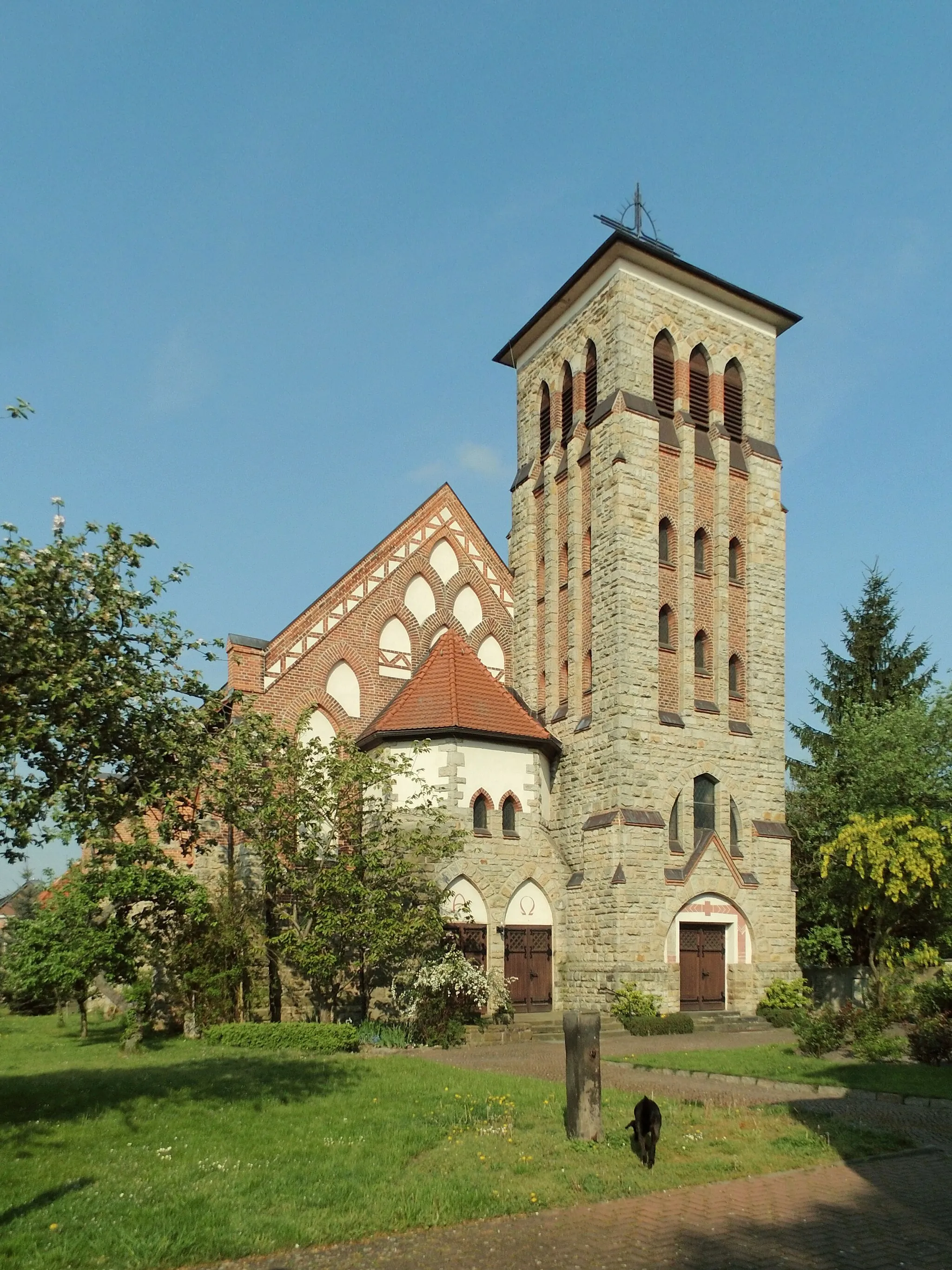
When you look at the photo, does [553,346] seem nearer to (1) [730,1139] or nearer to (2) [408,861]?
(2) [408,861]

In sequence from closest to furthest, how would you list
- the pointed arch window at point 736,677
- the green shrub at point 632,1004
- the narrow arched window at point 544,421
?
the green shrub at point 632,1004, the pointed arch window at point 736,677, the narrow arched window at point 544,421

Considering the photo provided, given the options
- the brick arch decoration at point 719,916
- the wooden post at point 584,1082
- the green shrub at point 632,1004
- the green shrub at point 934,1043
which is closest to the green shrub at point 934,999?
the green shrub at point 934,1043

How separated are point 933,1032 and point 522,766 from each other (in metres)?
13.2

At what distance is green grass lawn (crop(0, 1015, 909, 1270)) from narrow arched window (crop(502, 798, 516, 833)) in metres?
12.0

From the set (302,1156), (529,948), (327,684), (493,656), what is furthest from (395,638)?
(302,1156)

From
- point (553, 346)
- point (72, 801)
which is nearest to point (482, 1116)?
point (72, 801)

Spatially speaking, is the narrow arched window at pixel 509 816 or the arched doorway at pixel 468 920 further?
the narrow arched window at pixel 509 816

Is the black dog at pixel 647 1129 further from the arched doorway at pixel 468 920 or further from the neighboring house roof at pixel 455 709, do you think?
the neighboring house roof at pixel 455 709

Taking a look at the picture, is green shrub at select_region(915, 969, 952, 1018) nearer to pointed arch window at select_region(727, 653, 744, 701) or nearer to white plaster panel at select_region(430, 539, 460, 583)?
pointed arch window at select_region(727, 653, 744, 701)

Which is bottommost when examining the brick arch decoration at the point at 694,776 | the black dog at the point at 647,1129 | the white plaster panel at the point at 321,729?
the black dog at the point at 647,1129

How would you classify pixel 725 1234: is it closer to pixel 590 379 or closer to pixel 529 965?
pixel 529 965

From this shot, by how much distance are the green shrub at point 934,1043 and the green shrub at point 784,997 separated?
1011 cm

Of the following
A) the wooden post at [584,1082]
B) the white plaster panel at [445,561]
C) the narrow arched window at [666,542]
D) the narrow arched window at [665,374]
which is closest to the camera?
the wooden post at [584,1082]

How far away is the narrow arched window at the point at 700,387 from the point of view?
31.8 metres
